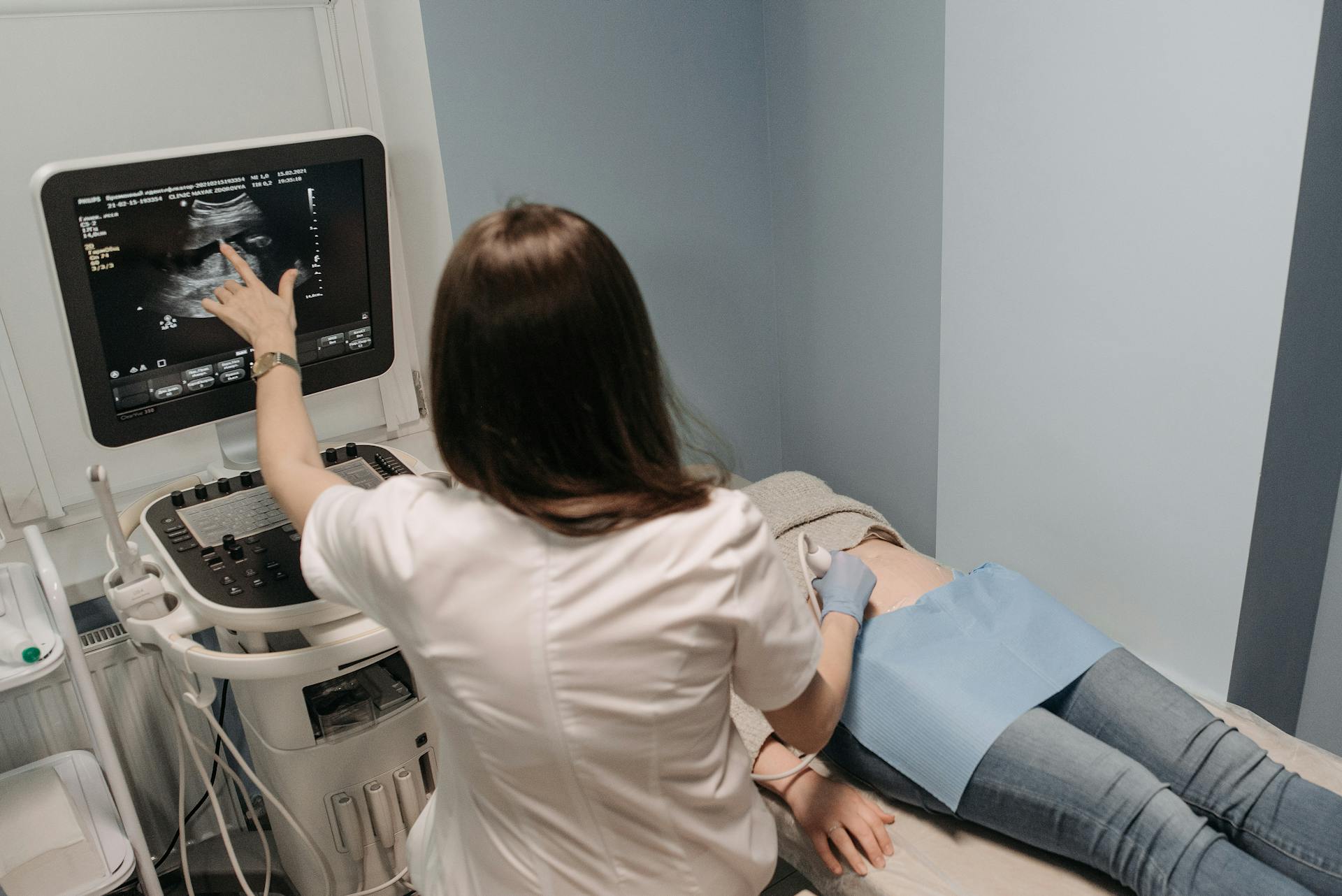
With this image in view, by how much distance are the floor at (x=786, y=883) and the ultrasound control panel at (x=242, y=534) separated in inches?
37.4

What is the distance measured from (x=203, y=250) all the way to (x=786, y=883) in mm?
1376

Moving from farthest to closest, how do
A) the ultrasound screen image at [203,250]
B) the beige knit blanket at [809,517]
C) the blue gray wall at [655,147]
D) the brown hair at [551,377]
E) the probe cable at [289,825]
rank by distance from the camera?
the blue gray wall at [655,147]
the beige knit blanket at [809,517]
the probe cable at [289,825]
the ultrasound screen image at [203,250]
the brown hair at [551,377]

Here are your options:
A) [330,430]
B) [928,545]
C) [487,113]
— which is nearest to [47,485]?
[330,430]

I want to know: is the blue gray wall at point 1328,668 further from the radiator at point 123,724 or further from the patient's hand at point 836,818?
the radiator at point 123,724

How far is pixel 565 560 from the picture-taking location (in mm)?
859

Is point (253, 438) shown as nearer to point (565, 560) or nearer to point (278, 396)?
point (278, 396)

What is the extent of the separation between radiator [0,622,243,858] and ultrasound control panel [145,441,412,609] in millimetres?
279

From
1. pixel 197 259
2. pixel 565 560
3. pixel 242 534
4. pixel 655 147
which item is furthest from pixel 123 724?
pixel 655 147

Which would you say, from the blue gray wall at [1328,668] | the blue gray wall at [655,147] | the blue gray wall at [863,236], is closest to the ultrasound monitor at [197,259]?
the blue gray wall at [655,147]

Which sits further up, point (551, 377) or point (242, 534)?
point (551, 377)

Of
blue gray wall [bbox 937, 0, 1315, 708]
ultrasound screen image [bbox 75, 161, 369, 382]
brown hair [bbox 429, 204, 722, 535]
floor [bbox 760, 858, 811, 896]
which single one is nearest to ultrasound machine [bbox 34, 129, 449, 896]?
ultrasound screen image [bbox 75, 161, 369, 382]

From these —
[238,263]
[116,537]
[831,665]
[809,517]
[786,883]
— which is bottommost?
[786,883]

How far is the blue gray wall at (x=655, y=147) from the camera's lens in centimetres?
189

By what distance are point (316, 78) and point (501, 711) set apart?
54.4 inches
